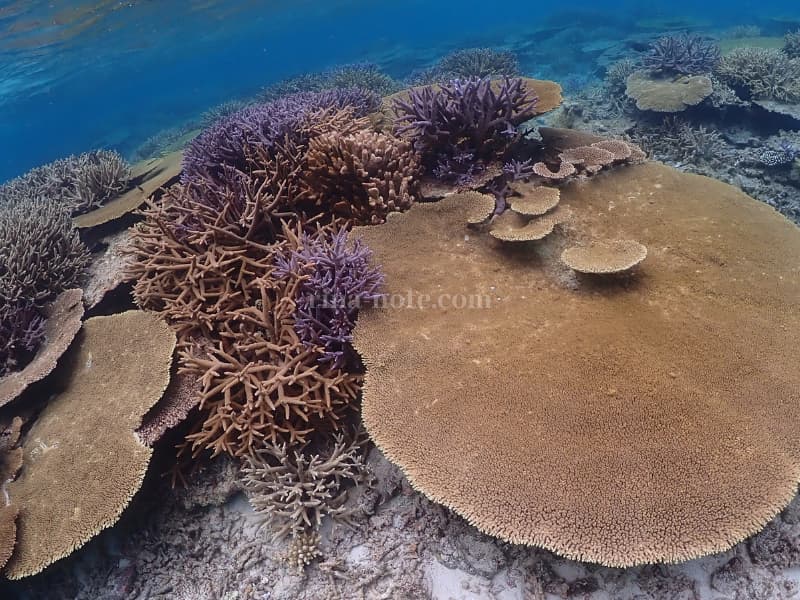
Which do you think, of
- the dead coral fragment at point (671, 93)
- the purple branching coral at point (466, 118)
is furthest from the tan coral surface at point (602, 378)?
the dead coral fragment at point (671, 93)

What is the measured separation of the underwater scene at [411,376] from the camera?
258 centimetres

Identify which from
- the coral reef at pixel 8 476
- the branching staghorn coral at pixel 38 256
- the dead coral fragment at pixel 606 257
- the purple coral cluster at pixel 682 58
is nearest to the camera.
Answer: the coral reef at pixel 8 476

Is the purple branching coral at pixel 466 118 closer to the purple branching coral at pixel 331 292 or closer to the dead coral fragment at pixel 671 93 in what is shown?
the purple branching coral at pixel 331 292

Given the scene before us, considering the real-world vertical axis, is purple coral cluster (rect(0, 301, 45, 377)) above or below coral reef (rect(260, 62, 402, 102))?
above

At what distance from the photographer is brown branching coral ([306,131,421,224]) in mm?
4164

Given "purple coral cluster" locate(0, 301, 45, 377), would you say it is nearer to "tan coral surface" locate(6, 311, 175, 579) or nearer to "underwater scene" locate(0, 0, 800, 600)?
"underwater scene" locate(0, 0, 800, 600)

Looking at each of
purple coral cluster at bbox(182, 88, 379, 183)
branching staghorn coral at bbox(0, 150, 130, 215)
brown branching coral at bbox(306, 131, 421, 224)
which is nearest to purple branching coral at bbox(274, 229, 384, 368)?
brown branching coral at bbox(306, 131, 421, 224)

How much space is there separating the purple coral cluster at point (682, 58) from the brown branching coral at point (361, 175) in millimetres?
9676

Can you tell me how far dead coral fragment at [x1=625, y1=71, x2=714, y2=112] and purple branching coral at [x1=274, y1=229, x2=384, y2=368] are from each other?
8606mm

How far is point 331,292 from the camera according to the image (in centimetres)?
349

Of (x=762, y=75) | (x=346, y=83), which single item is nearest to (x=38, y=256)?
(x=346, y=83)

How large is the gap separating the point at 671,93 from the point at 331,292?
31.2 feet

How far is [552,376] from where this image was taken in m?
2.92

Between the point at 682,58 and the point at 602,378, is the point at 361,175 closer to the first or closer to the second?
the point at 602,378
